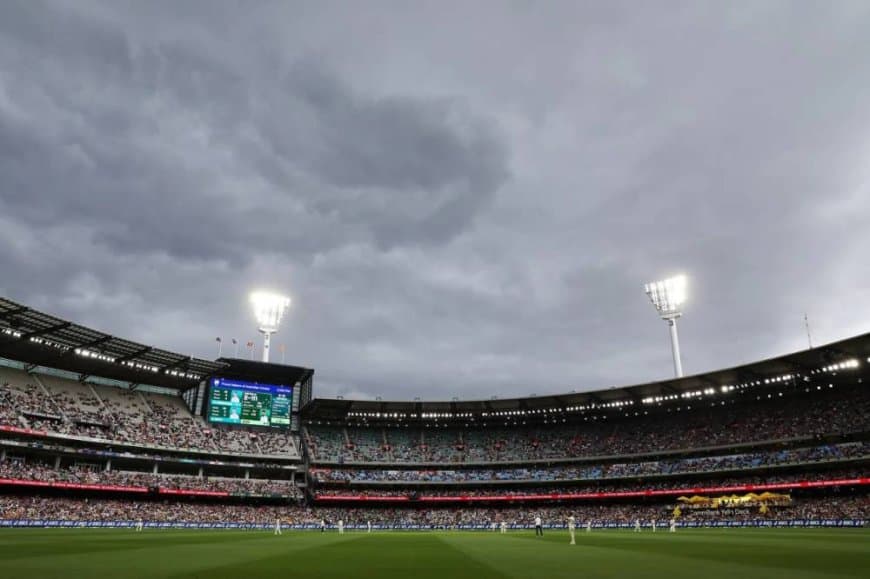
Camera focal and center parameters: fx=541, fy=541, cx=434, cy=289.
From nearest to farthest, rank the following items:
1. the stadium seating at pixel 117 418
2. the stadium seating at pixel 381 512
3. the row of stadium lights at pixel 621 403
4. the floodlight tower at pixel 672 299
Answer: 1. the stadium seating at pixel 381 512
2. the stadium seating at pixel 117 418
3. the row of stadium lights at pixel 621 403
4. the floodlight tower at pixel 672 299

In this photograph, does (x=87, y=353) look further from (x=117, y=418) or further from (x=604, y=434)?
(x=604, y=434)

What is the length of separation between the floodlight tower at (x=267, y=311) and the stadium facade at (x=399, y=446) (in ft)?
21.3

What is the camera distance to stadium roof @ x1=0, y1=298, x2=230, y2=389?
62706 millimetres

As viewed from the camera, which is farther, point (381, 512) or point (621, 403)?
point (621, 403)

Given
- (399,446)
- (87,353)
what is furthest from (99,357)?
(399,446)

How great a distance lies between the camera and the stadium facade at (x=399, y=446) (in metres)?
64.4

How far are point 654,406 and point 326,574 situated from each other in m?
84.1

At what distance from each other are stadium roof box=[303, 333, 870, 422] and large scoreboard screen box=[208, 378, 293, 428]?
511cm

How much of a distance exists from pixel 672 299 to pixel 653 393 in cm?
1495

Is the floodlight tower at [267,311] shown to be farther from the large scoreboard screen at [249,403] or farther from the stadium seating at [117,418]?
the stadium seating at [117,418]

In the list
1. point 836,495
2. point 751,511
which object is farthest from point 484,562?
point 836,495

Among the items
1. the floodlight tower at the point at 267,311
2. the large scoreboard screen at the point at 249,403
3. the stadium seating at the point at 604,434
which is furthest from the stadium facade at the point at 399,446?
the floodlight tower at the point at 267,311

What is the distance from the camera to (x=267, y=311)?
3620 inches

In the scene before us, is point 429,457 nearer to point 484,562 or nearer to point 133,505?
point 133,505
